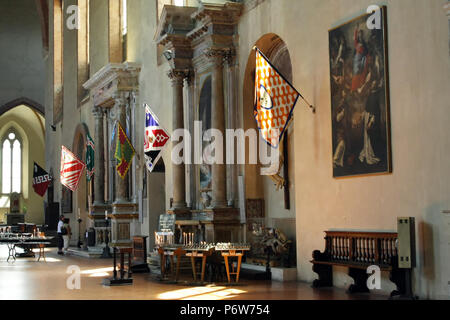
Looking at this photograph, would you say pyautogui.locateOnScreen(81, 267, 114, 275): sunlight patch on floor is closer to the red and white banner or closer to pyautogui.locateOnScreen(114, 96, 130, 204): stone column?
pyautogui.locateOnScreen(114, 96, 130, 204): stone column

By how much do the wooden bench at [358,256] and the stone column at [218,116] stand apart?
167 inches

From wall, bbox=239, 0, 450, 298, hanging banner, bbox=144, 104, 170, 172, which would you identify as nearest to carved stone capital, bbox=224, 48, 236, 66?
wall, bbox=239, 0, 450, 298

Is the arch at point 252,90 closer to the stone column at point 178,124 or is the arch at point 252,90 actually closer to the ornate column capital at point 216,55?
the ornate column capital at point 216,55

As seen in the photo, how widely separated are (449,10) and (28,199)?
42725 mm

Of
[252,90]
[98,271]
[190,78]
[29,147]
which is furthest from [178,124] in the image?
[29,147]

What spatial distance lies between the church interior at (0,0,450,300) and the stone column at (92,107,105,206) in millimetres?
93

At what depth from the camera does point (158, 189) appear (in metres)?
22.5

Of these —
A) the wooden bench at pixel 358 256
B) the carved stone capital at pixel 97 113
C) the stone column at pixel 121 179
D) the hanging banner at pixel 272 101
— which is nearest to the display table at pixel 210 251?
the wooden bench at pixel 358 256

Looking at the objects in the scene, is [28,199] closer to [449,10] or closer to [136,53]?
[136,53]

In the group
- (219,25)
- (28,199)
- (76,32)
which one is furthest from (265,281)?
(28,199)

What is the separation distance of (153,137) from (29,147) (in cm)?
3323

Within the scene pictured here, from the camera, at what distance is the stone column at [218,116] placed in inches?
643

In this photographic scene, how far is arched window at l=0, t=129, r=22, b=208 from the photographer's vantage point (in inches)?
1902
